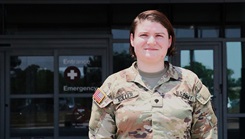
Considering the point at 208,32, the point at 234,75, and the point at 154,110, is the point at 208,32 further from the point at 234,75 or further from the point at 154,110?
the point at 154,110

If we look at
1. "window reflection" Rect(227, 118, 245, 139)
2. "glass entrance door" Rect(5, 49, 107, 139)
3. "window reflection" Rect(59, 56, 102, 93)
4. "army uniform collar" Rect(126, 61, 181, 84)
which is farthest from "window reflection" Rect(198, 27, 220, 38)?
"army uniform collar" Rect(126, 61, 181, 84)

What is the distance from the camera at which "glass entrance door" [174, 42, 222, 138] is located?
7.77 meters

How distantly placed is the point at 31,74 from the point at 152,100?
6.32 meters

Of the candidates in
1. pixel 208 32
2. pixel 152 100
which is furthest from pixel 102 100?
pixel 208 32

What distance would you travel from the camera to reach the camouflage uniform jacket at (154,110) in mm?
1718

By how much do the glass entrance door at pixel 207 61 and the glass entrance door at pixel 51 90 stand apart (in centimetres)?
157

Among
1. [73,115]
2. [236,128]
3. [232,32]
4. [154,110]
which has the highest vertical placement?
[232,32]

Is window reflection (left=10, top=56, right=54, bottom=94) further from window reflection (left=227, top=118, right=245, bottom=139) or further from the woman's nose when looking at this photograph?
the woman's nose

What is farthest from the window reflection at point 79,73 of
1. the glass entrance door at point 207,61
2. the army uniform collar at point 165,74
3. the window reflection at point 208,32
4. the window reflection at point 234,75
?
the army uniform collar at point 165,74

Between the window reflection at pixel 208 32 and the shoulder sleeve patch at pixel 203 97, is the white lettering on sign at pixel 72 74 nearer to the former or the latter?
the window reflection at pixel 208 32

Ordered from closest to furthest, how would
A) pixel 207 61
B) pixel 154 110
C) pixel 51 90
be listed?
pixel 154 110 → pixel 51 90 → pixel 207 61

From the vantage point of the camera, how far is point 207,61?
25.7 feet

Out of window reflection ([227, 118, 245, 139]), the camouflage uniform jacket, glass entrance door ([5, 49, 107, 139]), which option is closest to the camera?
the camouflage uniform jacket

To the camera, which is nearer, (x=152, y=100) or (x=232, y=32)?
(x=152, y=100)
